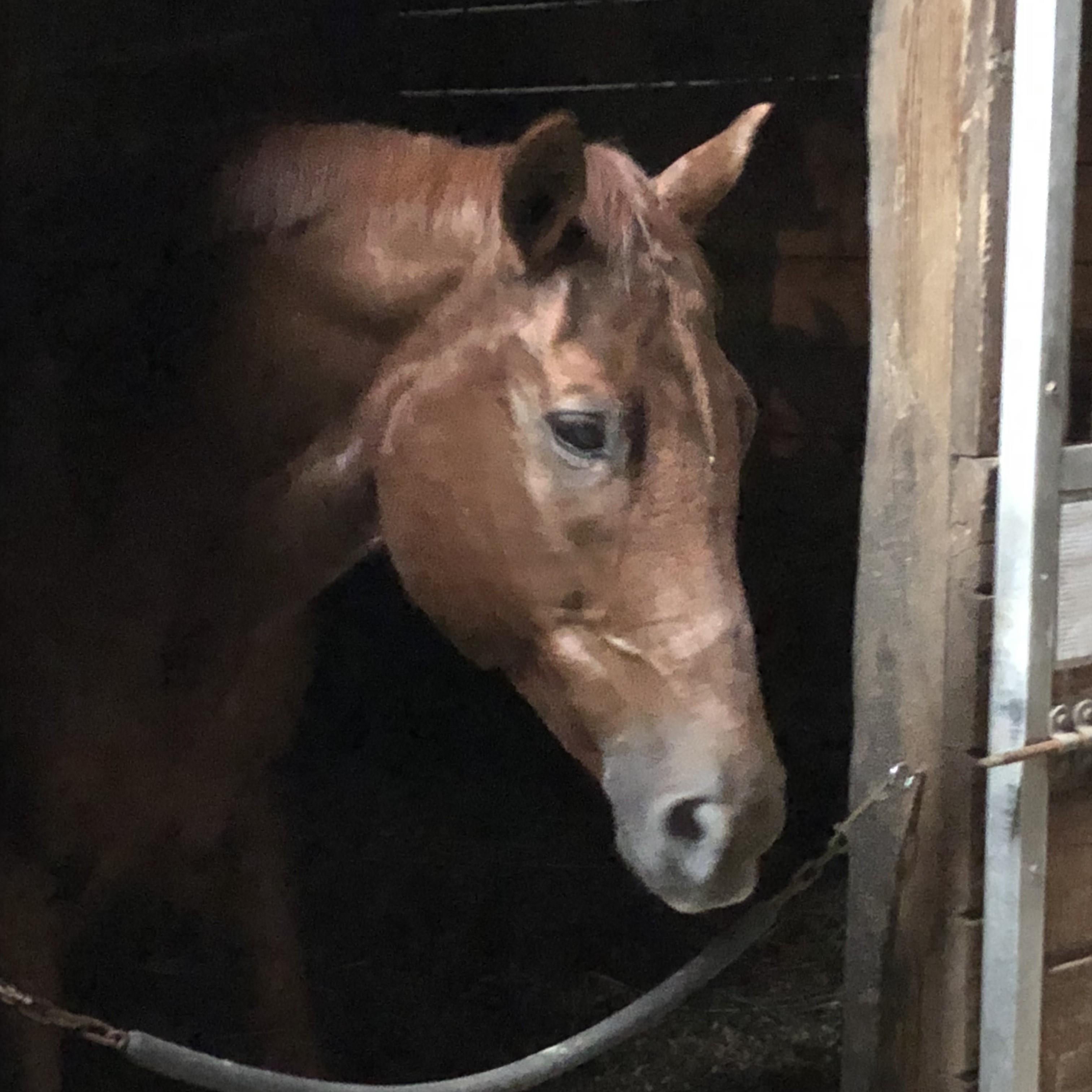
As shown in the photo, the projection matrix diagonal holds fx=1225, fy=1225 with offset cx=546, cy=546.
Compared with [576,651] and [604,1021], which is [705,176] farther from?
[604,1021]

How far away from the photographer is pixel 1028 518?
1.02 meters

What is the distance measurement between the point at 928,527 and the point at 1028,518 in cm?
9

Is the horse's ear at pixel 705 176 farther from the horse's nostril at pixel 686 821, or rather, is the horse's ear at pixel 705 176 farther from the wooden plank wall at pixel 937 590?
the horse's nostril at pixel 686 821

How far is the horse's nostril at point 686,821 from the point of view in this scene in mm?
895

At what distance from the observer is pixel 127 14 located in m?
1.29

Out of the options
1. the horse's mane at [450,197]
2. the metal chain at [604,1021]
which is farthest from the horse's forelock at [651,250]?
the metal chain at [604,1021]

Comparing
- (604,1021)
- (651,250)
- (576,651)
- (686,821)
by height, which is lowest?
(604,1021)

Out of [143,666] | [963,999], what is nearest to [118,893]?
[143,666]

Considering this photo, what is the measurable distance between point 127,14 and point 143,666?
2.24 feet

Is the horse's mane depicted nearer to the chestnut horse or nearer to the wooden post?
the chestnut horse

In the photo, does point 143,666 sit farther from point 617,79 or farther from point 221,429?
point 617,79

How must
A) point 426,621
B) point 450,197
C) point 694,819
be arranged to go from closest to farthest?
point 694,819 → point 450,197 → point 426,621

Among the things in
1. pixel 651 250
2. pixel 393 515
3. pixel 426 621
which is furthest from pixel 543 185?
pixel 426 621

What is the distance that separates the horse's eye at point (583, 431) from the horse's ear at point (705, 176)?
8.2 inches
